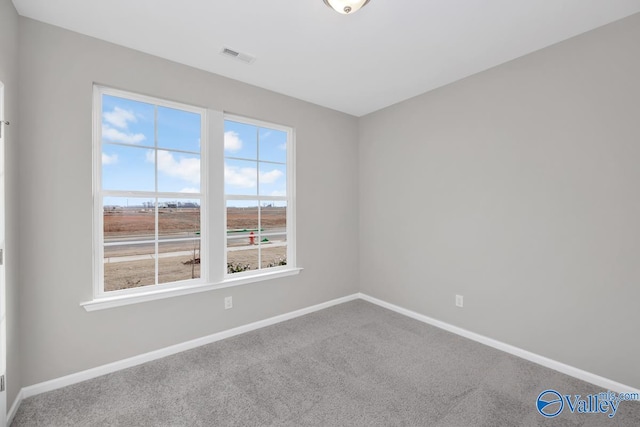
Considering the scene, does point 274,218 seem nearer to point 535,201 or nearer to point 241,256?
point 241,256

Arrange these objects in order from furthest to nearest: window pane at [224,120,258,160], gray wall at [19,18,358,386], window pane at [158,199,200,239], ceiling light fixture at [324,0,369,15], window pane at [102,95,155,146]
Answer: window pane at [224,120,258,160]
window pane at [158,199,200,239]
window pane at [102,95,155,146]
gray wall at [19,18,358,386]
ceiling light fixture at [324,0,369,15]

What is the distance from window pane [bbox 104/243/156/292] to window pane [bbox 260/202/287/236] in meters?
1.17

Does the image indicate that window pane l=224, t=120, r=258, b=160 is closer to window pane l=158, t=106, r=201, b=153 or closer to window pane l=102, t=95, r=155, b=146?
window pane l=158, t=106, r=201, b=153

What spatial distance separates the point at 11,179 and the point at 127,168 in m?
0.73

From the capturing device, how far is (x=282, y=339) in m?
2.88

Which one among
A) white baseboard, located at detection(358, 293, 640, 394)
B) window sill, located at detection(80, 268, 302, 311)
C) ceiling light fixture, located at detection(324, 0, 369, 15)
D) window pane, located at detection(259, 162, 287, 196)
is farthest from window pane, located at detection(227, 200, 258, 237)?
white baseboard, located at detection(358, 293, 640, 394)

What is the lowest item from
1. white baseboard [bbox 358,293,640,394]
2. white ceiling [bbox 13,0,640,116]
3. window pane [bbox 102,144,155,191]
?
white baseboard [bbox 358,293,640,394]

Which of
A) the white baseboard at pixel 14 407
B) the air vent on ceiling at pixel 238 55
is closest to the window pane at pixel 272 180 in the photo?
the air vent on ceiling at pixel 238 55

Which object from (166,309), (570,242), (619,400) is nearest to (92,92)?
(166,309)

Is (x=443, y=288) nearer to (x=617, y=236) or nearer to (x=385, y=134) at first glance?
(x=617, y=236)

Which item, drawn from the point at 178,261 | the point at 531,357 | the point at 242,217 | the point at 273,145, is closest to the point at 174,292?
the point at 178,261

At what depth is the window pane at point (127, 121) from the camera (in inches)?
93.8

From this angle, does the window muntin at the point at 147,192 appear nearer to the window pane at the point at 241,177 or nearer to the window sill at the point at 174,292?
the window sill at the point at 174,292

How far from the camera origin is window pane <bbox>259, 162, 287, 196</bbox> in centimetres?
332
